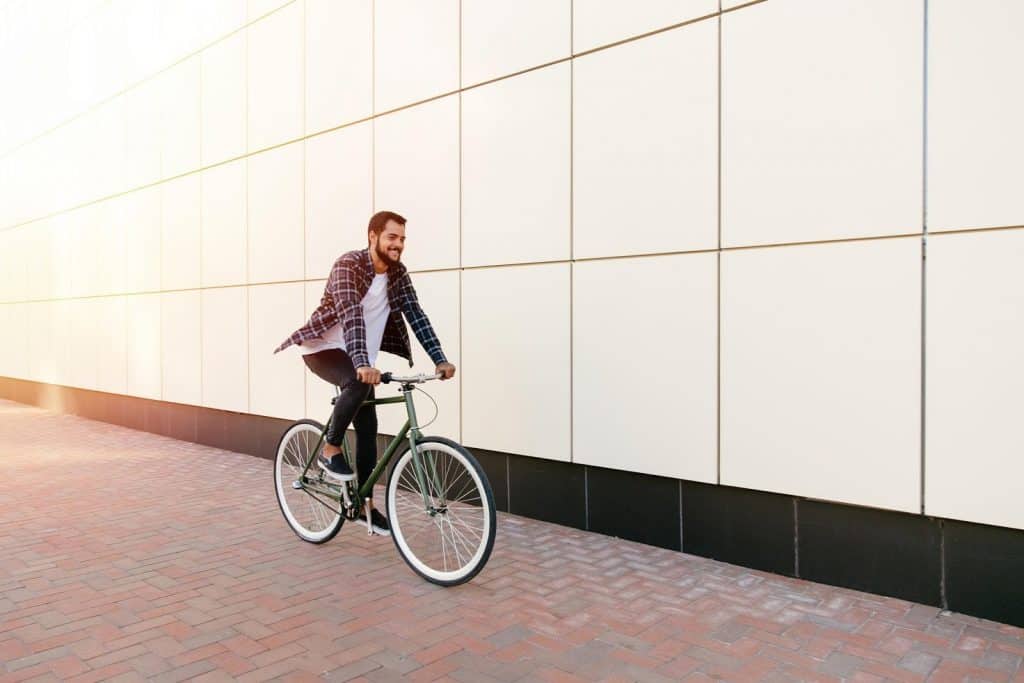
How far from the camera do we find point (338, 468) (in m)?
4.70

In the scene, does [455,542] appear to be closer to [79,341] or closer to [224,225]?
[224,225]

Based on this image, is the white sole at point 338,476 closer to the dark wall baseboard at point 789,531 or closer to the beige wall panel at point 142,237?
the dark wall baseboard at point 789,531

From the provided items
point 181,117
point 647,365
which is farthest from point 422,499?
point 181,117

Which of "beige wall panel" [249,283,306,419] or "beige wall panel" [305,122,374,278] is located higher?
"beige wall panel" [305,122,374,278]

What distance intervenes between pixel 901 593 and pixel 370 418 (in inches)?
124

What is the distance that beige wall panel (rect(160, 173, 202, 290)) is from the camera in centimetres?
974

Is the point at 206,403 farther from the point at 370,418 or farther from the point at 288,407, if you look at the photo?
the point at 370,418

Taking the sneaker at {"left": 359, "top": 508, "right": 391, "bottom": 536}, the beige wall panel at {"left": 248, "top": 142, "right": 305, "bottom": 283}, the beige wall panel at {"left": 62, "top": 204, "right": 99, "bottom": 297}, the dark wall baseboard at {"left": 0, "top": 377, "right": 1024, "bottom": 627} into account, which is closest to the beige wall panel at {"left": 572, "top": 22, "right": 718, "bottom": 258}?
the dark wall baseboard at {"left": 0, "top": 377, "right": 1024, "bottom": 627}

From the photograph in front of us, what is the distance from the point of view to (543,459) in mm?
5773

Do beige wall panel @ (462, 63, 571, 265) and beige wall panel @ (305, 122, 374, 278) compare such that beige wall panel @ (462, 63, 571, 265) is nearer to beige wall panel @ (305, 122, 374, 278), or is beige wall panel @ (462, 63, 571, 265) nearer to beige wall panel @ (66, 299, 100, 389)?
beige wall panel @ (305, 122, 374, 278)

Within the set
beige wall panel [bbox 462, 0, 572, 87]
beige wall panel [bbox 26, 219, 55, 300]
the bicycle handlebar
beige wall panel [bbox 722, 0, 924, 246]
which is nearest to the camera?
beige wall panel [bbox 722, 0, 924, 246]

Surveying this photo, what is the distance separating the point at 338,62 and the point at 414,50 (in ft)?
3.97

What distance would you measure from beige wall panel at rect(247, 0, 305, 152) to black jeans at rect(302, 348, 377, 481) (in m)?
4.16

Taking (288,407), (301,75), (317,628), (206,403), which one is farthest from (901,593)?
(206,403)
